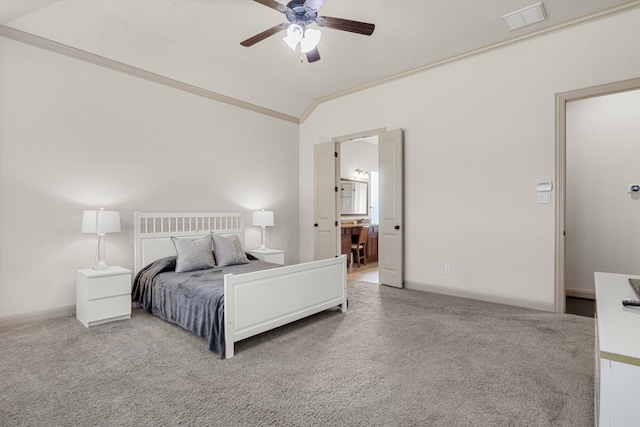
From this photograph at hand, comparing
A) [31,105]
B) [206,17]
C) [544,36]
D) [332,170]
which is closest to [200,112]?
[206,17]

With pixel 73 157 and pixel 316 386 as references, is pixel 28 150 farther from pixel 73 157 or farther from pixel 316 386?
pixel 316 386

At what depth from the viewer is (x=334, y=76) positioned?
4918mm

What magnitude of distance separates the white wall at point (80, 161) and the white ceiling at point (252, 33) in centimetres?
30

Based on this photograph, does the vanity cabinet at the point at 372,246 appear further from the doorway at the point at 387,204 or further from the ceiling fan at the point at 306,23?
the ceiling fan at the point at 306,23

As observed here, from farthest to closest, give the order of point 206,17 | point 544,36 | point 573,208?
point 573,208 → point 544,36 → point 206,17

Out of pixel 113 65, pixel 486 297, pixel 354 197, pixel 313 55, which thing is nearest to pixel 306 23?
pixel 313 55

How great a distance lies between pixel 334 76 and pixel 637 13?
10.9 ft

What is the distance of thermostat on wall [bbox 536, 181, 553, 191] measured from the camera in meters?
3.59

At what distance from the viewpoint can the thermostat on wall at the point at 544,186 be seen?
11.8 feet

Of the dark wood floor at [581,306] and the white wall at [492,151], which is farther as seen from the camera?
the dark wood floor at [581,306]

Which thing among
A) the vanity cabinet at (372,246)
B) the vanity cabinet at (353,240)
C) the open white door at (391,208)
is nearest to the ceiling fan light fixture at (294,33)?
the open white door at (391,208)

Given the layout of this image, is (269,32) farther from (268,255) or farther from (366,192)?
(366,192)

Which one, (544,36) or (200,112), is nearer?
(544,36)

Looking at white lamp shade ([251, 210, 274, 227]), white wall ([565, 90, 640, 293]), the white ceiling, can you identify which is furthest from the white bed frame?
white wall ([565, 90, 640, 293])
